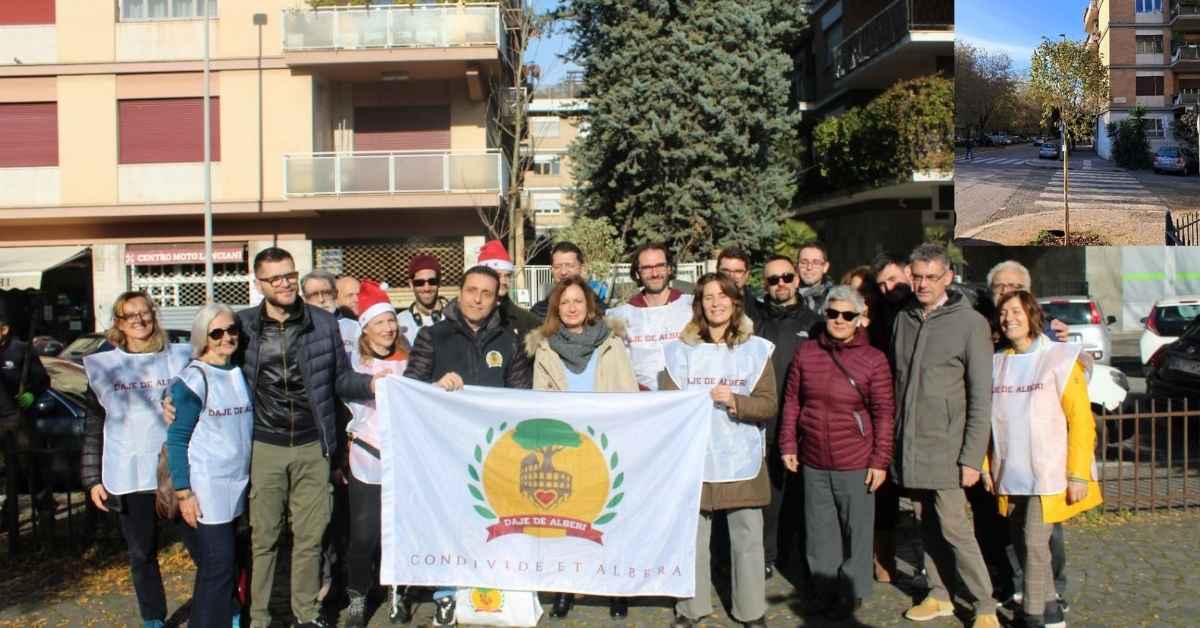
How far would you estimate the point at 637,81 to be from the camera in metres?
22.0

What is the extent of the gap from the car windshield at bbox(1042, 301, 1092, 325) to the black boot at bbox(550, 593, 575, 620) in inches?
518

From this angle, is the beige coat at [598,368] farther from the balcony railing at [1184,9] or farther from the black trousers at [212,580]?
the balcony railing at [1184,9]

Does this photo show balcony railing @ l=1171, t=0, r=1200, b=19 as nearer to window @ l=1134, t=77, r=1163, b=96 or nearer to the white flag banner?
window @ l=1134, t=77, r=1163, b=96

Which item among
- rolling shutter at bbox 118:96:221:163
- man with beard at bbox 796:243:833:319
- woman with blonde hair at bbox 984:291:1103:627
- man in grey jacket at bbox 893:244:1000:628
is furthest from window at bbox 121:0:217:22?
woman with blonde hair at bbox 984:291:1103:627

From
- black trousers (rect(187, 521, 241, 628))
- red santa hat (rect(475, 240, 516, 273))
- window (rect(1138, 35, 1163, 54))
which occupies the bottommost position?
black trousers (rect(187, 521, 241, 628))

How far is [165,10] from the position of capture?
2450 cm

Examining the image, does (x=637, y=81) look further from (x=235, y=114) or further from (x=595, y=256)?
(x=235, y=114)

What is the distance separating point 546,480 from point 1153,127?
11583 millimetres

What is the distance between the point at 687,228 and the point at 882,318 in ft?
54.3

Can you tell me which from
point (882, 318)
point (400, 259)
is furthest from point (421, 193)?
point (882, 318)

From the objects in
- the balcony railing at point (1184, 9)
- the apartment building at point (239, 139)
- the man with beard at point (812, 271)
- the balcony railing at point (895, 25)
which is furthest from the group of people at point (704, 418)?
the balcony railing at point (895, 25)

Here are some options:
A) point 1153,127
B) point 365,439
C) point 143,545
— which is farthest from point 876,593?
point 1153,127

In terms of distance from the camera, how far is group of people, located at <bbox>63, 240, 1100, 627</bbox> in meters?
5.23

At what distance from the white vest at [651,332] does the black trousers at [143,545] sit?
2926 mm
